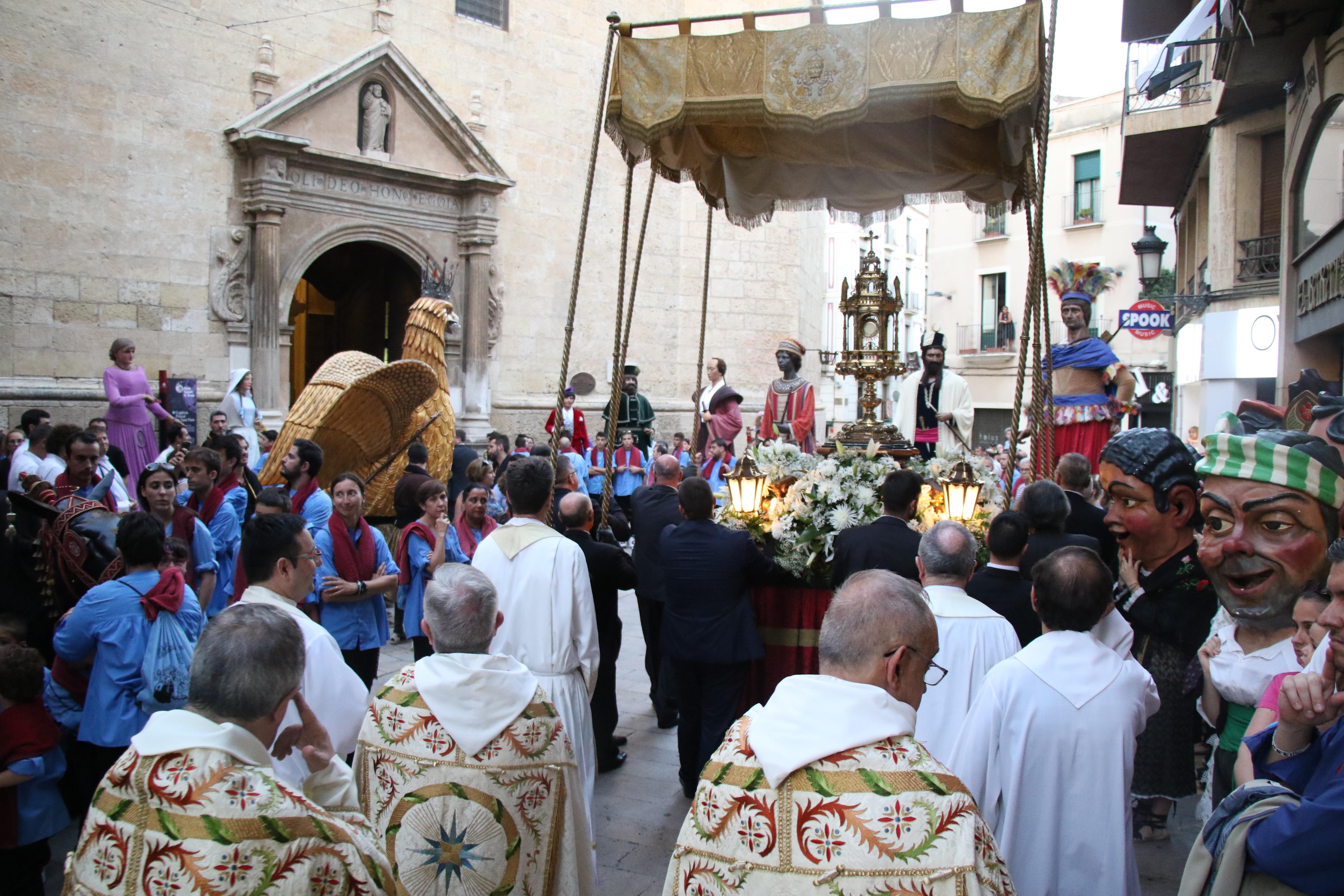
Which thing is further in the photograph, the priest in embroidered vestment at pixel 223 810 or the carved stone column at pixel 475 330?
the carved stone column at pixel 475 330

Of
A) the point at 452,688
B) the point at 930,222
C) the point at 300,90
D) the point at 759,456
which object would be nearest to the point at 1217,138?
the point at 759,456

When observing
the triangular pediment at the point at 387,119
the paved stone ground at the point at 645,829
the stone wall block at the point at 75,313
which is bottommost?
the paved stone ground at the point at 645,829

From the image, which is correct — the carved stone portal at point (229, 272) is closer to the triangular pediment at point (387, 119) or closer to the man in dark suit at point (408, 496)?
the triangular pediment at point (387, 119)

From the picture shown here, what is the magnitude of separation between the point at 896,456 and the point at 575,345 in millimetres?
10686

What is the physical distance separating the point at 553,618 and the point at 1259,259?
12914mm

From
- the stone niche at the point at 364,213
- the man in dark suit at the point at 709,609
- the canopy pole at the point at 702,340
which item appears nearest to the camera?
the man in dark suit at the point at 709,609

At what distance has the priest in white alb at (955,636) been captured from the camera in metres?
3.54

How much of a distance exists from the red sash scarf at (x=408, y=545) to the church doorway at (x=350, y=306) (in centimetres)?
1003

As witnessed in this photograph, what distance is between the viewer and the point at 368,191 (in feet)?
46.2

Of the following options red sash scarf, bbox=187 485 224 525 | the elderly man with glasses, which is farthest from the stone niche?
the elderly man with glasses

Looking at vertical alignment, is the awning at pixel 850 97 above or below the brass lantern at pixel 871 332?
above

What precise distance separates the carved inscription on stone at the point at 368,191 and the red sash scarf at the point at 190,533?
9.07 metres

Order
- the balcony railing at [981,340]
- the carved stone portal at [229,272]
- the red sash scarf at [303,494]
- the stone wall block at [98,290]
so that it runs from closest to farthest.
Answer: the red sash scarf at [303,494], the stone wall block at [98,290], the carved stone portal at [229,272], the balcony railing at [981,340]

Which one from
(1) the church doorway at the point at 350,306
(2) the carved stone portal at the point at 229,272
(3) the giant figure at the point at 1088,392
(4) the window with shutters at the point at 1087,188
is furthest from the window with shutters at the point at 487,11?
(4) the window with shutters at the point at 1087,188
